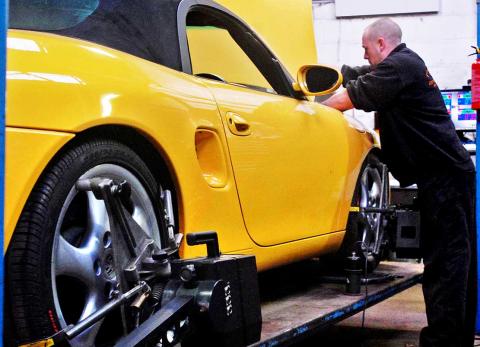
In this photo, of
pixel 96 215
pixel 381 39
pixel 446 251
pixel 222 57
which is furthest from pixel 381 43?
pixel 96 215

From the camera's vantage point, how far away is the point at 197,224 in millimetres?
2818

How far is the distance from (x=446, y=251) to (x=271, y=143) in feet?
4.99

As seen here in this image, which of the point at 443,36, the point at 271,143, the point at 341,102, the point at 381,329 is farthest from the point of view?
the point at 443,36

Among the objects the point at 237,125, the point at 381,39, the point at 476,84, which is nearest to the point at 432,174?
the point at 476,84

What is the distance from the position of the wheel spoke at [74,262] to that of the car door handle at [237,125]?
0.99 m

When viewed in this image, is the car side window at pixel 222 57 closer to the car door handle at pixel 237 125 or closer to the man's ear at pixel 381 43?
the man's ear at pixel 381 43

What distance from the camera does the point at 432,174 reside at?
14.6ft

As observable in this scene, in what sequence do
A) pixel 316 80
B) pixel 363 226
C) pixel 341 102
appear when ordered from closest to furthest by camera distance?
pixel 316 80 → pixel 341 102 → pixel 363 226

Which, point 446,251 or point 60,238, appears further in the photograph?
point 446,251

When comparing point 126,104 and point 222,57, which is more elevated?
point 222,57

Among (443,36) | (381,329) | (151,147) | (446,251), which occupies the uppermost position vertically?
(443,36)

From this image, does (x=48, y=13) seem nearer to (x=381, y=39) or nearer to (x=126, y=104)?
(x=126, y=104)

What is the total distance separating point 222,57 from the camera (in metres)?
4.34

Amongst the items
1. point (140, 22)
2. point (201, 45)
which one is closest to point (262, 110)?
point (140, 22)
